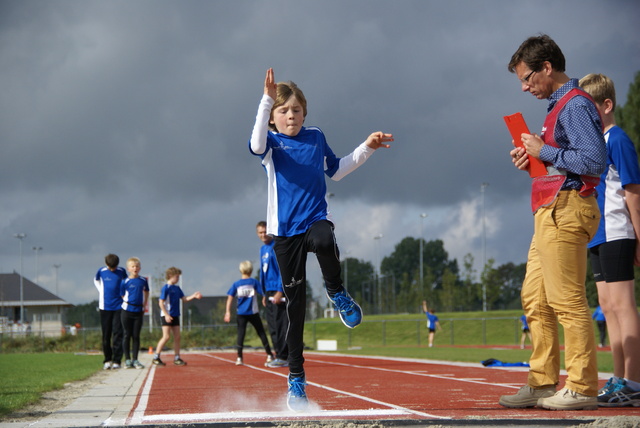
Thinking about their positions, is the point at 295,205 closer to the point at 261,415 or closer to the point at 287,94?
the point at 287,94

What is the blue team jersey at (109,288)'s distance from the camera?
14172 millimetres

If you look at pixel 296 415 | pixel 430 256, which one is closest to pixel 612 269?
pixel 296 415

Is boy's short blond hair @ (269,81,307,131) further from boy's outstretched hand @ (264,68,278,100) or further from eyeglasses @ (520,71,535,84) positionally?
eyeglasses @ (520,71,535,84)

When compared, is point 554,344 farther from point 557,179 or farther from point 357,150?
point 357,150

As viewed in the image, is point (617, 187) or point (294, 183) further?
point (617, 187)

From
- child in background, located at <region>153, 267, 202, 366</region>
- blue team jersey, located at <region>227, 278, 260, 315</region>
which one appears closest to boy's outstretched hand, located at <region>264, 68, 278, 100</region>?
blue team jersey, located at <region>227, 278, 260, 315</region>

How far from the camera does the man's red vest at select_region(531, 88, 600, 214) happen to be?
4488 mm

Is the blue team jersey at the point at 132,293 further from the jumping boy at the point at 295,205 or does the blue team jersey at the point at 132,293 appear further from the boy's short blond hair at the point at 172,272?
the jumping boy at the point at 295,205

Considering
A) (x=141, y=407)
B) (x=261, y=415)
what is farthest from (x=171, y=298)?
(x=261, y=415)

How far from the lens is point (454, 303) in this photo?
7150cm

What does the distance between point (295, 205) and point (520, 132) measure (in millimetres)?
1594

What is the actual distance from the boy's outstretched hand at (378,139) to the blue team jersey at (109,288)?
401 inches

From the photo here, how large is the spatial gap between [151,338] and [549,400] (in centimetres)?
3402

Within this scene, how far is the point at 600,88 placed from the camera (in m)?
5.45
